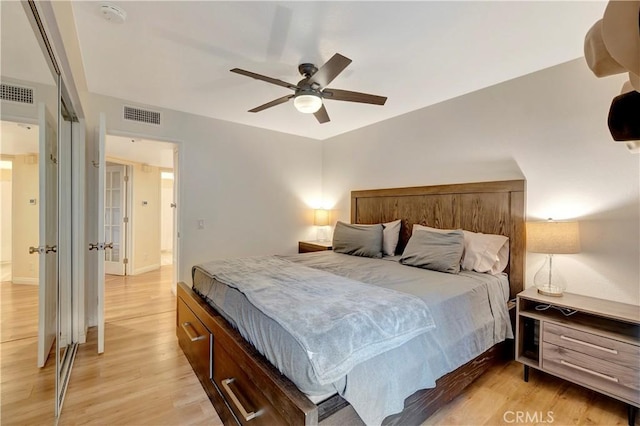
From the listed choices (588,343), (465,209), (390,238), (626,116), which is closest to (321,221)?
(390,238)

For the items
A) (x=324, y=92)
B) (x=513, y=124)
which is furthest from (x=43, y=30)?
(x=513, y=124)

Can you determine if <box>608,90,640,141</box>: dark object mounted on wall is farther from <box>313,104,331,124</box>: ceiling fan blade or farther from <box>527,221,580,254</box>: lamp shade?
<box>313,104,331,124</box>: ceiling fan blade

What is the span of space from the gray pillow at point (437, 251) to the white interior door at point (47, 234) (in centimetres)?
263

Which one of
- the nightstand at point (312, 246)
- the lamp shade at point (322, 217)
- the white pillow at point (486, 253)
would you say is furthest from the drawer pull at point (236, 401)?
the lamp shade at point (322, 217)

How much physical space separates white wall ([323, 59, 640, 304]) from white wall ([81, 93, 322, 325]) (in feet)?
6.58

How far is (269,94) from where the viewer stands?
299 cm

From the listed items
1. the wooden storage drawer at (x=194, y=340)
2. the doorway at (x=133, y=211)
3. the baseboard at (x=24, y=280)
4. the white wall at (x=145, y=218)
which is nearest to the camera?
the baseboard at (x=24, y=280)

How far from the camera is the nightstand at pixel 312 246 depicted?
415 cm

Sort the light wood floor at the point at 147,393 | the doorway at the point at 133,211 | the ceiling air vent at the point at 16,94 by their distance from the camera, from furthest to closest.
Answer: the doorway at the point at 133,211
the light wood floor at the point at 147,393
the ceiling air vent at the point at 16,94

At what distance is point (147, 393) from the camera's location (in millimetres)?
1970

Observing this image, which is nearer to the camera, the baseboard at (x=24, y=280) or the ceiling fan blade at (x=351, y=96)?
the baseboard at (x=24, y=280)

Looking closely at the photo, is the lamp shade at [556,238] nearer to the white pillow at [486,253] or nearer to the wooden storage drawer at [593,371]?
the white pillow at [486,253]

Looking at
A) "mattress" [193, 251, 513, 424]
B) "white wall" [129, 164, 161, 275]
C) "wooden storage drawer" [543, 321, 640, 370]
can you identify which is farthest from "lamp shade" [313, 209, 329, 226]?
→ "white wall" [129, 164, 161, 275]

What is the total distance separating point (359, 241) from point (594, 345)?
2.06 metres
